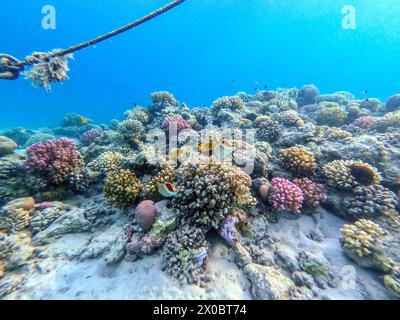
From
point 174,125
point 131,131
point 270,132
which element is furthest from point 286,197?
point 131,131

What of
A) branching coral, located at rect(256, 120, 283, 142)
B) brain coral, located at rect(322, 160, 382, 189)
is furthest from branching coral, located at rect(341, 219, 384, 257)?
branching coral, located at rect(256, 120, 283, 142)

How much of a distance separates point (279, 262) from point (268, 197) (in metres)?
1.33

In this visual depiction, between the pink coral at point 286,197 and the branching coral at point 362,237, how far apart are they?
97 cm

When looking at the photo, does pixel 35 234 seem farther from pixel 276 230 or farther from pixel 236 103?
pixel 236 103

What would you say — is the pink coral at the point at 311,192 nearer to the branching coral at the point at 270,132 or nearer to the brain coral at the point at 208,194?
the brain coral at the point at 208,194

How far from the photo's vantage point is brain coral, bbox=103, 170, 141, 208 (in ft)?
14.5

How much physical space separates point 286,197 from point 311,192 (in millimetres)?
830

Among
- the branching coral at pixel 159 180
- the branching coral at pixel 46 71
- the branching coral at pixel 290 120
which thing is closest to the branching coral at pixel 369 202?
the branching coral at pixel 290 120

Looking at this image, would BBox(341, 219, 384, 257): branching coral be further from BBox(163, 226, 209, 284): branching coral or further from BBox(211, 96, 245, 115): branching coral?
BBox(211, 96, 245, 115): branching coral

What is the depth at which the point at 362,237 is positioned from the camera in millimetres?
3689

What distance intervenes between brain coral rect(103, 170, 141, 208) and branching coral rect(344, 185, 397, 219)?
4992 millimetres

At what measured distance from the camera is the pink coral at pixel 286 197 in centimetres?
423
